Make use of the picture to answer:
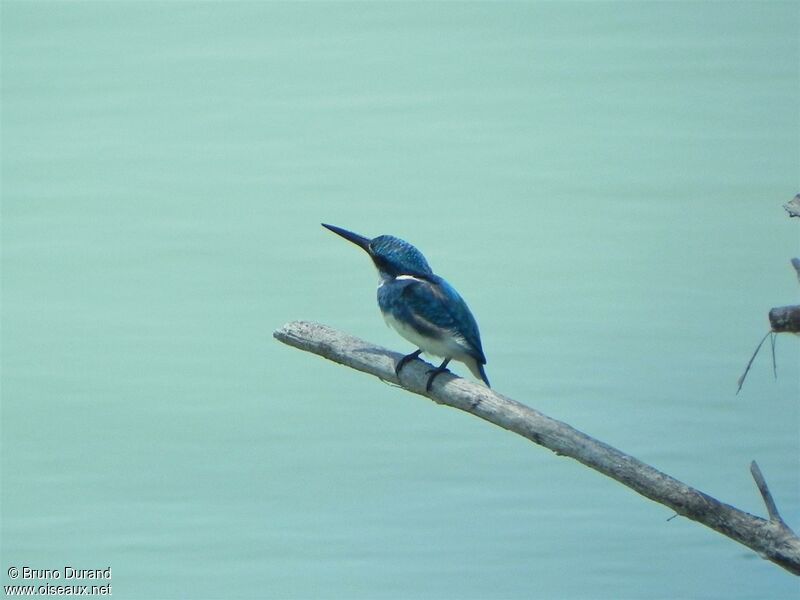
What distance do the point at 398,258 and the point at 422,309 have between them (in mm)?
187

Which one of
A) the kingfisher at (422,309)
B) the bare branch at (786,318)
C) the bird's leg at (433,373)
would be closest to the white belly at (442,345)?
the kingfisher at (422,309)

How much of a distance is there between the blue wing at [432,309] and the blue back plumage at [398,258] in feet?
0.11

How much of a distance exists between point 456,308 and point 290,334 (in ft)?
1.34

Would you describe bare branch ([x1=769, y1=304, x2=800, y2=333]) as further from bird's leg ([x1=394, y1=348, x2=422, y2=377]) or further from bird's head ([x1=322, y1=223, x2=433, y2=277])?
bird's head ([x1=322, y1=223, x2=433, y2=277])

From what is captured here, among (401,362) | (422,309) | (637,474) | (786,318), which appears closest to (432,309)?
(422,309)

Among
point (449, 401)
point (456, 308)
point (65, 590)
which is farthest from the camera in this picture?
point (65, 590)

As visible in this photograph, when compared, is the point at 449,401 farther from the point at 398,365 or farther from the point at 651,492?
the point at 651,492

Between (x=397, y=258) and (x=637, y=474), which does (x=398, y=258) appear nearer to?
(x=397, y=258)

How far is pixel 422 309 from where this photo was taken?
2832mm

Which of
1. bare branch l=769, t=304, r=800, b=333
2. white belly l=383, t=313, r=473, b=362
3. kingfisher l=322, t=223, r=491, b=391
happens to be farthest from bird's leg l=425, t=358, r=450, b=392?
bare branch l=769, t=304, r=800, b=333

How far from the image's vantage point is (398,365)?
105 inches

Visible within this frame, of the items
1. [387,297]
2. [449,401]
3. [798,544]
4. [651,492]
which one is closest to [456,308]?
[387,297]

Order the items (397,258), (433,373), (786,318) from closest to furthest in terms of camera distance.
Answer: (786,318) < (433,373) < (397,258)

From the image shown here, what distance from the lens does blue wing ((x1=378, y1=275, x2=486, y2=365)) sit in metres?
2.80
